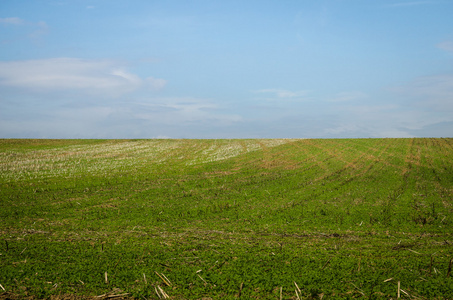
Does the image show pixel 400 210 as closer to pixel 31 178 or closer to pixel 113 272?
pixel 113 272

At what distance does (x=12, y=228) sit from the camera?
15367 mm

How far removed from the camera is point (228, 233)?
576 inches

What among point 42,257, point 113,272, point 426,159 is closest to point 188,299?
point 113,272

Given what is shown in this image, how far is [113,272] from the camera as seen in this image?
9789mm

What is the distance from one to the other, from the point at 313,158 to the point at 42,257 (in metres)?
35.7

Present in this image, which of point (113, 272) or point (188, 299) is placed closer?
point (188, 299)

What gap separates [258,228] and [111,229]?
24.1 ft

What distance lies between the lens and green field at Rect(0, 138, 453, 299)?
9039mm

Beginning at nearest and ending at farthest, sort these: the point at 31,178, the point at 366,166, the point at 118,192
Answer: the point at 118,192 < the point at 31,178 < the point at 366,166

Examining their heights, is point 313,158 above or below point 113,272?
above

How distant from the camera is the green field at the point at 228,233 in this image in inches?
356

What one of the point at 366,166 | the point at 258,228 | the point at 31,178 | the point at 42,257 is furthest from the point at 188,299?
the point at 366,166

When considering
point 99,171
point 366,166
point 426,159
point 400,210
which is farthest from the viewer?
point 426,159

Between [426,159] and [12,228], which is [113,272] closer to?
[12,228]
